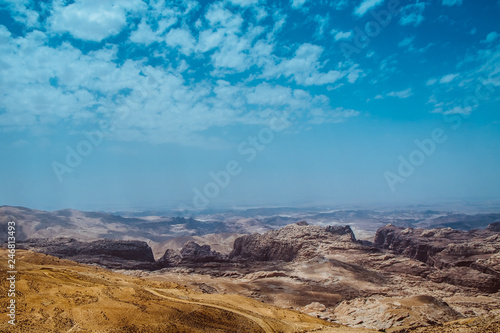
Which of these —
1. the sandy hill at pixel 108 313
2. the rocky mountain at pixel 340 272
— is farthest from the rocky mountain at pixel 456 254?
the sandy hill at pixel 108 313

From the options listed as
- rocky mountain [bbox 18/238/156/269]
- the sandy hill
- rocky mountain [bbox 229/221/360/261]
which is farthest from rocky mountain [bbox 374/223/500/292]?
rocky mountain [bbox 18/238/156/269]

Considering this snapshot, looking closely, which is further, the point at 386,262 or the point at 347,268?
the point at 386,262

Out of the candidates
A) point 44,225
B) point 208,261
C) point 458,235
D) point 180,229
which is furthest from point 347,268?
point 180,229

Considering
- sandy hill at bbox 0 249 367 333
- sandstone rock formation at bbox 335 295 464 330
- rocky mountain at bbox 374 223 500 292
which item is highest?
sandy hill at bbox 0 249 367 333

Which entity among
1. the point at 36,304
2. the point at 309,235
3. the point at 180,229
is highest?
the point at 36,304

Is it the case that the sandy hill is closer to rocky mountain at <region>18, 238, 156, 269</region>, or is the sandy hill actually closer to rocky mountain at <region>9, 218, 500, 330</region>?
rocky mountain at <region>9, 218, 500, 330</region>

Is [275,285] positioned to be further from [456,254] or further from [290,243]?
[456,254]

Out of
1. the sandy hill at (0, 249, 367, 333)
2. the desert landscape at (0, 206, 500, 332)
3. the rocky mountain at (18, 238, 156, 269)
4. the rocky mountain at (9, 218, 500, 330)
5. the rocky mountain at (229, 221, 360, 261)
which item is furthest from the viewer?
the rocky mountain at (229, 221, 360, 261)

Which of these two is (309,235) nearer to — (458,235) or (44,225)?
(458,235)
